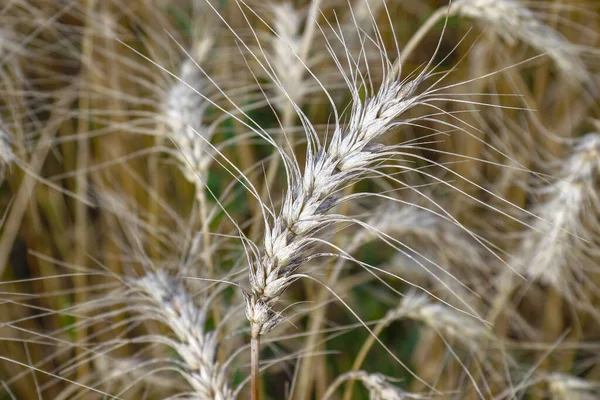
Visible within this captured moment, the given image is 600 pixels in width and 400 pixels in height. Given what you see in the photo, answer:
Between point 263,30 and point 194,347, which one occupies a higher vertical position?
point 263,30

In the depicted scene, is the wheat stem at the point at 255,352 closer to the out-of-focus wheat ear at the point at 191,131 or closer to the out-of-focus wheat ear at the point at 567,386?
the out-of-focus wheat ear at the point at 191,131

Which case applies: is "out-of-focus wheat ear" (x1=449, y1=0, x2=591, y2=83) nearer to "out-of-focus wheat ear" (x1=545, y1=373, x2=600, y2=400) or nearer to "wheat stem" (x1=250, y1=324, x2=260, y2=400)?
"out-of-focus wheat ear" (x1=545, y1=373, x2=600, y2=400)

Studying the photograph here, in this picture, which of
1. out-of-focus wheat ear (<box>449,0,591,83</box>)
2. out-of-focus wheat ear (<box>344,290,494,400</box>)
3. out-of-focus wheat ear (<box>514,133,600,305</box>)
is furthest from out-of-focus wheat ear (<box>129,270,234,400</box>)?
out-of-focus wheat ear (<box>449,0,591,83</box>)

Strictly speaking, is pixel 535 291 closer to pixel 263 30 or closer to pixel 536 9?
pixel 536 9

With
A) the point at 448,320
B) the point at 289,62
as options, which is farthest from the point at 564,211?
the point at 289,62

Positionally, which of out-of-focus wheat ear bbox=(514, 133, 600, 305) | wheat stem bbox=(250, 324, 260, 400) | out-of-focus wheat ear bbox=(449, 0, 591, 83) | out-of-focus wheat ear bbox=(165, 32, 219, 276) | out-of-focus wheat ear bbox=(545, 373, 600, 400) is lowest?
out-of-focus wheat ear bbox=(545, 373, 600, 400)

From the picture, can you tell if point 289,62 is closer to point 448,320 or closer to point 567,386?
point 448,320

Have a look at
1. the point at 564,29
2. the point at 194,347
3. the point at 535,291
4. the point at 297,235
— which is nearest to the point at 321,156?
the point at 297,235

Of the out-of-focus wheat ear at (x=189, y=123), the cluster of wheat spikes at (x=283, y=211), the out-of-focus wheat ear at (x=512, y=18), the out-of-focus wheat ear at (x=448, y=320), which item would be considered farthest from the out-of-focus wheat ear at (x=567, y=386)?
the out-of-focus wheat ear at (x=189, y=123)
